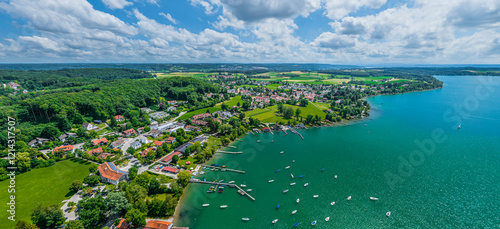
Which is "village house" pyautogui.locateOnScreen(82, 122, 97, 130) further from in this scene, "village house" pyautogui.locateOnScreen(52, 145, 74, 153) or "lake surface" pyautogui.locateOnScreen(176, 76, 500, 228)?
"lake surface" pyautogui.locateOnScreen(176, 76, 500, 228)

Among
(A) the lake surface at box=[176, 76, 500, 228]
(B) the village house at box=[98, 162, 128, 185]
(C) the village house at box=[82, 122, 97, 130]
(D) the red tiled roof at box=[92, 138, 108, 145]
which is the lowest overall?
(A) the lake surface at box=[176, 76, 500, 228]

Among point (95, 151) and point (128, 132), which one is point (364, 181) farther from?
point (128, 132)

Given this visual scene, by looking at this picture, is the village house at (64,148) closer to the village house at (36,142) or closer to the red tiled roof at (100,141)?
the red tiled roof at (100,141)

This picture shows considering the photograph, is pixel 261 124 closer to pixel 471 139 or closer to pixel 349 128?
pixel 349 128

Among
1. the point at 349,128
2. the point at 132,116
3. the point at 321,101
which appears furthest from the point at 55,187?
the point at 321,101

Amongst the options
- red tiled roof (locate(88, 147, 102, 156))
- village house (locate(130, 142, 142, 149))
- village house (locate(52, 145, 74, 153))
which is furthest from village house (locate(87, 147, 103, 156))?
village house (locate(130, 142, 142, 149))

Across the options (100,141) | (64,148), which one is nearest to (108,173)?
(100,141)
